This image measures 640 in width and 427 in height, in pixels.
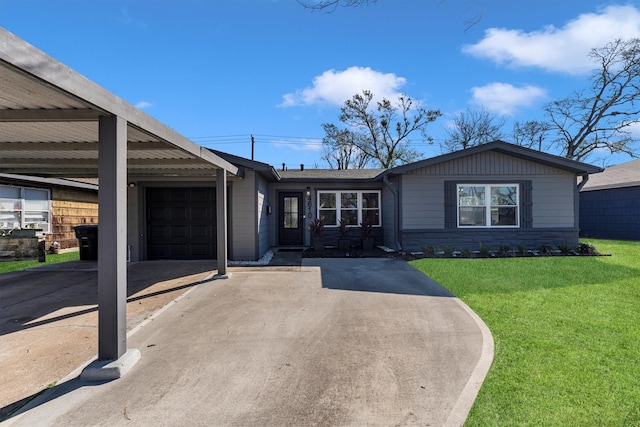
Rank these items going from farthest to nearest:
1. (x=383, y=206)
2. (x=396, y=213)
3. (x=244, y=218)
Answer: (x=383, y=206) → (x=396, y=213) → (x=244, y=218)

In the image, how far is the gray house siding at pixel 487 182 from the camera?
1067cm

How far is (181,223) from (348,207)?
577 centimetres

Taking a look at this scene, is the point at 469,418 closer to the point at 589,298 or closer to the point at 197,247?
the point at 589,298

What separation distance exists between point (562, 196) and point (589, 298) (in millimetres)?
6779

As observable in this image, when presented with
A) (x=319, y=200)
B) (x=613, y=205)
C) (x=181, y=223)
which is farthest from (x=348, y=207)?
(x=613, y=205)

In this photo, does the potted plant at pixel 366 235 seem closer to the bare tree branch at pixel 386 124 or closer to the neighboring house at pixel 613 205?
the neighboring house at pixel 613 205

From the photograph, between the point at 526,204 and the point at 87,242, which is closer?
the point at 87,242

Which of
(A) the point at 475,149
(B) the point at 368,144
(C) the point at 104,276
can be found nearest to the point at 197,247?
(C) the point at 104,276

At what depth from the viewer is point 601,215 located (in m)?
16.1

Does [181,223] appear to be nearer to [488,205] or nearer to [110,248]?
[110,248]

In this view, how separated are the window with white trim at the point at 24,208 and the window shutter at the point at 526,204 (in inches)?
585

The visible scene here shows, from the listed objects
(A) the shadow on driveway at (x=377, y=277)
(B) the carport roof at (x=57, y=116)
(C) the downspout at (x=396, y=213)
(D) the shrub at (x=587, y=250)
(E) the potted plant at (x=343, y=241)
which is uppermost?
(B) the carport roof at (x=57, y=116)

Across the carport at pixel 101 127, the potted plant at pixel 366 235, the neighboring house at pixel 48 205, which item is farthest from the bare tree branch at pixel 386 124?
the carport at pixel 101 127

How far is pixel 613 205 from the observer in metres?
15.5
